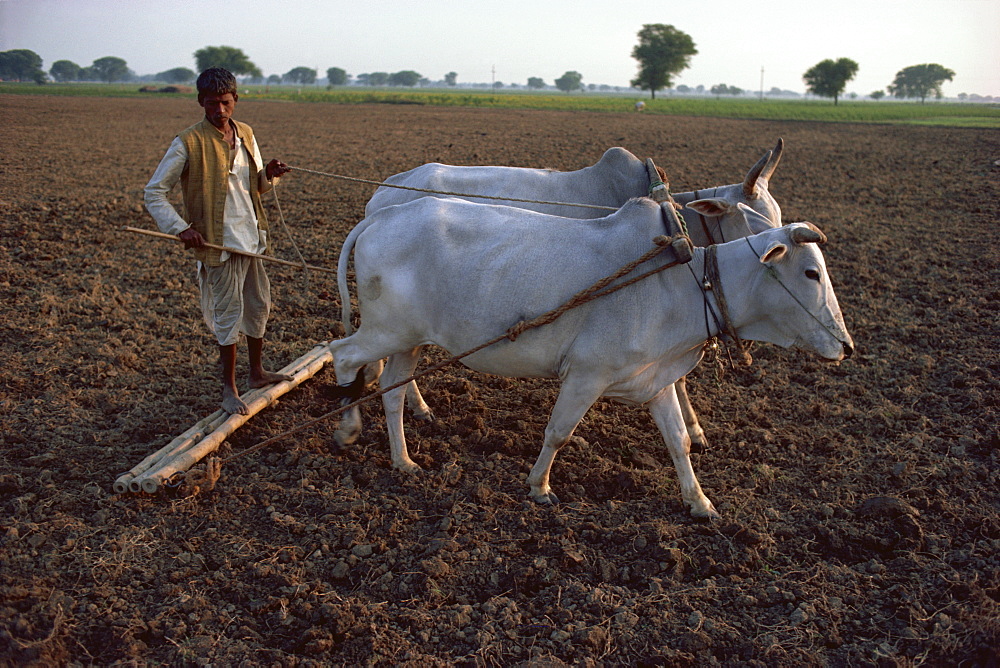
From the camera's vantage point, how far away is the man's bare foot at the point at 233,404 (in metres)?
5.04

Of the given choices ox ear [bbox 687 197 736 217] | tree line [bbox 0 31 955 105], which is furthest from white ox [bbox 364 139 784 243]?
tree line [bbox 0 31 955 105]

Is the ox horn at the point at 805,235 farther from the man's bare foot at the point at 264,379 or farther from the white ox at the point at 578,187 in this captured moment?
the man's bare foot at the point at 264,379

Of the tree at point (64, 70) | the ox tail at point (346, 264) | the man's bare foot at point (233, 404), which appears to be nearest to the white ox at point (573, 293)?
the ox tail at point (346, 264)

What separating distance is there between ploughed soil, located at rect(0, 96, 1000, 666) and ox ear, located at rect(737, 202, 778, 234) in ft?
3.67

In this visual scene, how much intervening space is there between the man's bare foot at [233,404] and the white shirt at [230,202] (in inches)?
36.9

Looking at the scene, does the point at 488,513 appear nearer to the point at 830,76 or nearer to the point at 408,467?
the point at 408,467

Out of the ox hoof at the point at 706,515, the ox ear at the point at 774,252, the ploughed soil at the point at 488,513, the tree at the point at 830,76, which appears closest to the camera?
the ploughed soil at the point at 488,513

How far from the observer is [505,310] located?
4.22 meters

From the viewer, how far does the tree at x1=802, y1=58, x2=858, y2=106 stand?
81750mm

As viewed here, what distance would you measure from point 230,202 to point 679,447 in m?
3.17

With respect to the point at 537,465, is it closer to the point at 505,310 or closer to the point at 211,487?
the point at 505,310

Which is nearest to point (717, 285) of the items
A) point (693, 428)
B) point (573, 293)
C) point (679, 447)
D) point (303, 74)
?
point (573, 293)

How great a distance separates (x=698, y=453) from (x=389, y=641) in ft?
8.66

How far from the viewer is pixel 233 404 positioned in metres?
5.09
